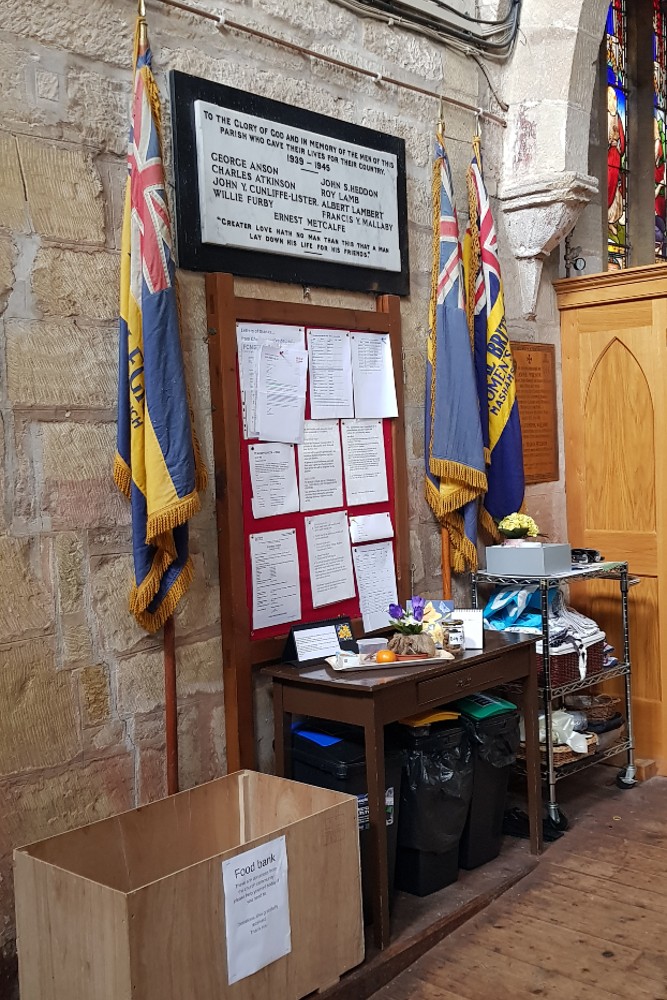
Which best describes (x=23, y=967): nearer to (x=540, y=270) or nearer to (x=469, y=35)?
(x=540, y=270)

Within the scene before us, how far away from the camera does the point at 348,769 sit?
2.85 meters

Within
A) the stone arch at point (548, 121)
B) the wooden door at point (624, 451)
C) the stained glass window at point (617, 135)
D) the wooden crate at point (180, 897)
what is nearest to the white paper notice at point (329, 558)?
the wooden crate at point (180, 897)

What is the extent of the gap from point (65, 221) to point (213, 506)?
2.93ft

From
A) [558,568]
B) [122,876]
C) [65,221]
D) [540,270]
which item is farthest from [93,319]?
[540,270]

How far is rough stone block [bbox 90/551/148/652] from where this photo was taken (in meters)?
2.71

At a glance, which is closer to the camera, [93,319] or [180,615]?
[93,319]

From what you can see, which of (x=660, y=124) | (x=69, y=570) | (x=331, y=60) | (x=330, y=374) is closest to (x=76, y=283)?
(x=69, y=570)

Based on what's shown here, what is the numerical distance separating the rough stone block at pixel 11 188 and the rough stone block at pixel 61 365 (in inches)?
9.8

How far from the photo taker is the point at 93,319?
2721 mm

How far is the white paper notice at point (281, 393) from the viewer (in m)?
3.13

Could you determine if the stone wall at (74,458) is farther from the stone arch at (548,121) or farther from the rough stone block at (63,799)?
the stone arch at (548,121)

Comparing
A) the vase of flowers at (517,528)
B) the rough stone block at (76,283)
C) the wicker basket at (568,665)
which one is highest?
the rough stone block at (76,283)

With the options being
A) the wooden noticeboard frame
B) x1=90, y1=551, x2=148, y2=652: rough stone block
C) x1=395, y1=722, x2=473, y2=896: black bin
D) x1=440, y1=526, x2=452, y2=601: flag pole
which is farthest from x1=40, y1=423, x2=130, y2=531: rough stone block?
x1=440, y1=526, x2=452, y2=601: flag pole

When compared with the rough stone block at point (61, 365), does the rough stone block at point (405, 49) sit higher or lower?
higher
